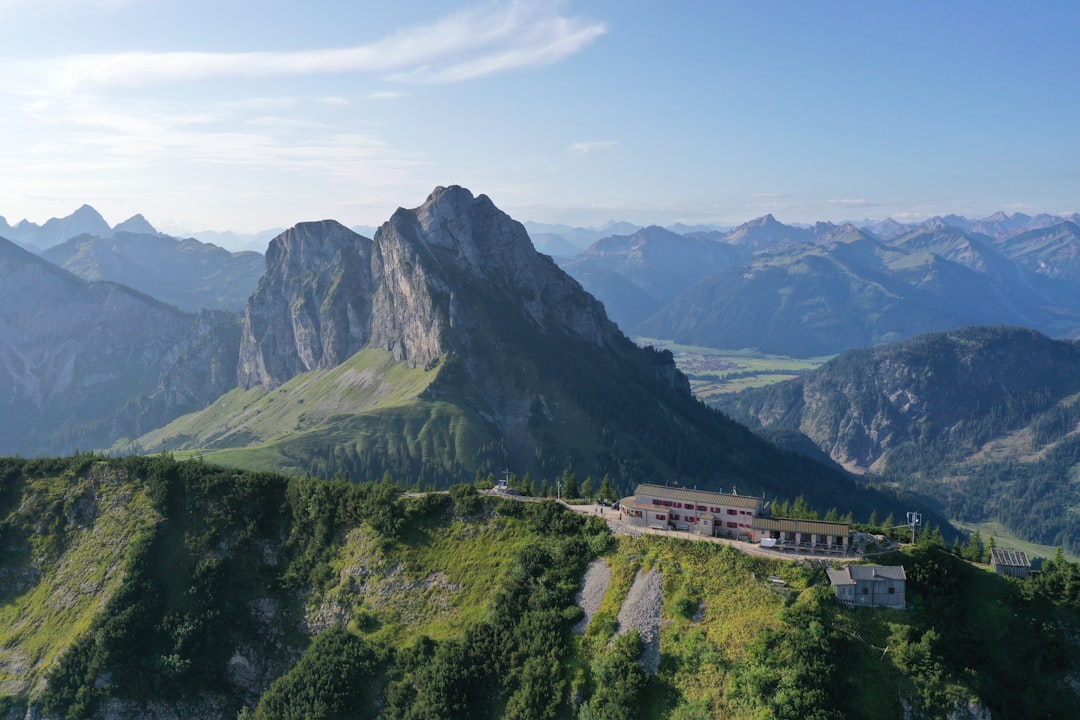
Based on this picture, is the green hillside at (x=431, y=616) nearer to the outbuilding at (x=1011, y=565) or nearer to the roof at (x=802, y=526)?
the outbuilding at (x=1011, y=565)

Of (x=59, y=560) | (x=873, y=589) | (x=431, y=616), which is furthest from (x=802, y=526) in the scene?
(x=59, y=560)

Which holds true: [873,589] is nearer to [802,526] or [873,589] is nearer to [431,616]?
[802,526]

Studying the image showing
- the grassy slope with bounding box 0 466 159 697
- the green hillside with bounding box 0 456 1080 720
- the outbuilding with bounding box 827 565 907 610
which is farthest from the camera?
the grassy slope with bounding box 0 466 159 697

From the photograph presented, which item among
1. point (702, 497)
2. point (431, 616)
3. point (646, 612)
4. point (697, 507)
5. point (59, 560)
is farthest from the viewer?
point (59, 560)

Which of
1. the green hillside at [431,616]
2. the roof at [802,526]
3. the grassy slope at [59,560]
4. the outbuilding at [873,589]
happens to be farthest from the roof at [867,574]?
the grassy slope at [59,560]

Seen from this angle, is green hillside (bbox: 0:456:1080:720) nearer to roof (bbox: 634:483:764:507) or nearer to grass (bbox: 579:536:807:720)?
grass (bbox: 579:536:807:720)

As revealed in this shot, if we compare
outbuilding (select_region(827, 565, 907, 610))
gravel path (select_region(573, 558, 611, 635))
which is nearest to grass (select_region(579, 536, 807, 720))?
gravel path (select_region(573, 558, 611, 635))
